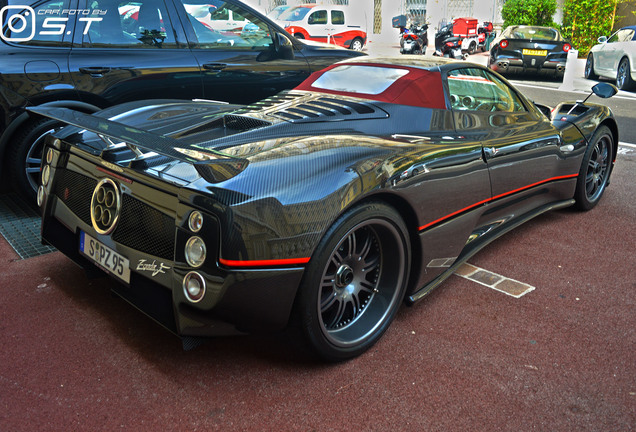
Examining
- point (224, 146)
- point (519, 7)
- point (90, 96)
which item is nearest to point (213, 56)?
point (90, 96)

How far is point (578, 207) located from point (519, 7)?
18.6 m

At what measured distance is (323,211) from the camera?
82.4 inches

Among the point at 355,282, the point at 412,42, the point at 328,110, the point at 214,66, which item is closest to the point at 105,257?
the point at 355,282

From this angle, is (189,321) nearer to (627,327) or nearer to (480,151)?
(480,151)

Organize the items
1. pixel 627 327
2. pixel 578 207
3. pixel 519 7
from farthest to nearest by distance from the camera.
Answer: pixel 519 7
pixel 578 207
pixel 627 327

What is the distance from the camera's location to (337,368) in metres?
2.38

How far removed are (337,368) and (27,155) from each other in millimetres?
2894

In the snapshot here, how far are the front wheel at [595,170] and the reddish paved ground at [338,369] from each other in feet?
4.02

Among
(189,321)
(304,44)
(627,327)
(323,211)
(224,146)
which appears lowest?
(627,327)

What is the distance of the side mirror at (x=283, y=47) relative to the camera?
517cm

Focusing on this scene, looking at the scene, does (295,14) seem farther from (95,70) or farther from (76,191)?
(76,191)

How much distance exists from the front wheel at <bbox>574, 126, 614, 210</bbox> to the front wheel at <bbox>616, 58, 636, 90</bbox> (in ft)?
26.1

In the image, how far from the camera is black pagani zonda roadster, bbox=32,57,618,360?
2.00 metres

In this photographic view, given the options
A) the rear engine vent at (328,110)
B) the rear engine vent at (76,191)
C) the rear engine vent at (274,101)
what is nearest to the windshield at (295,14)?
the rear engine vent at (274,101)
